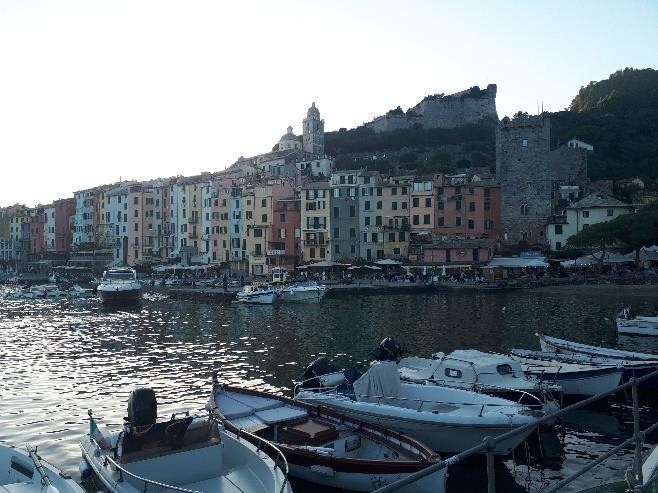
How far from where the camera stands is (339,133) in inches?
5561

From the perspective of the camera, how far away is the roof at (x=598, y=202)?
76113 millimetres

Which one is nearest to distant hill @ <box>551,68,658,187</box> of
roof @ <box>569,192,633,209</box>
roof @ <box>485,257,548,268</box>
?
roof @ <box>569,192,633,209</box>

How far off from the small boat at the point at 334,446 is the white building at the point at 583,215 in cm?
6725

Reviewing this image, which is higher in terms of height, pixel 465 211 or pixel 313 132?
pixel 313 132

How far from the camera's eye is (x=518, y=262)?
72.0 meters

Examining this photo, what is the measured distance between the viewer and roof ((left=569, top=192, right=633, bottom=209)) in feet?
250

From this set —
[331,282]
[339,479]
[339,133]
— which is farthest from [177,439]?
[339,133]

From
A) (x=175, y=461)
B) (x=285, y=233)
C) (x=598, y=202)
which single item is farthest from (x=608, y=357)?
(x=285, y=233)

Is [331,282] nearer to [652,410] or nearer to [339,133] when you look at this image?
[652,410]

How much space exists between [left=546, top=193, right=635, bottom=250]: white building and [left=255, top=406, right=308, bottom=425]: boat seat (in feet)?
219

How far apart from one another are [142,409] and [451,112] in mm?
133769

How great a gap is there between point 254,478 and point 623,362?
16043 millimetres

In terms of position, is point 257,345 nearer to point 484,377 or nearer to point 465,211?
point 484,377

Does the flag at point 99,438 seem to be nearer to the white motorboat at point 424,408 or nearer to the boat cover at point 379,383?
the white motorboat at point 424,408
